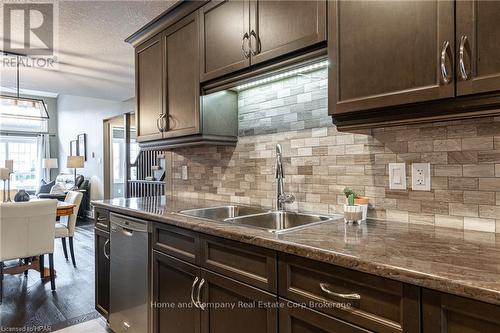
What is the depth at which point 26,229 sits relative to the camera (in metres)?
2.89

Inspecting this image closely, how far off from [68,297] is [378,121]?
10.0ft

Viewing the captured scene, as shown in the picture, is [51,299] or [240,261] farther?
[51,299]

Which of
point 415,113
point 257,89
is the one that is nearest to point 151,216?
point 257,89

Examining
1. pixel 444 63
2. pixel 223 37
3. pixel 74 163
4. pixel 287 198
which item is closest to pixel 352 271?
pixel 444 63

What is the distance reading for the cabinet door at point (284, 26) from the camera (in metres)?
1.39

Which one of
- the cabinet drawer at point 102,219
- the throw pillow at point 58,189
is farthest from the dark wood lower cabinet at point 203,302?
the throw pillow at point 58,189

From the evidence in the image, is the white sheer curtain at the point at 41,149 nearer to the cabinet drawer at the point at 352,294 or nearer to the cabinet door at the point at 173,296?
the cabinet door at the point at 173,296

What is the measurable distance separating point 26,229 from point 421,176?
3197mm

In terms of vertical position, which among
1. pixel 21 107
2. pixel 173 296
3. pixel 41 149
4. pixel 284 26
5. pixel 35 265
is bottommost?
pixel 35 265

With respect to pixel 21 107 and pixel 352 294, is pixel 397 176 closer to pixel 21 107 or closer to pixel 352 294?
pixel 352 294

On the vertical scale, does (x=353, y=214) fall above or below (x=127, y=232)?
above

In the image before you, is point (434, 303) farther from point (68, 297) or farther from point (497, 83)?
point (68, 297)

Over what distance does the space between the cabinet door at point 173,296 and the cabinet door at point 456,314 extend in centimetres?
101

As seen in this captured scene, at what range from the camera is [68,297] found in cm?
292
